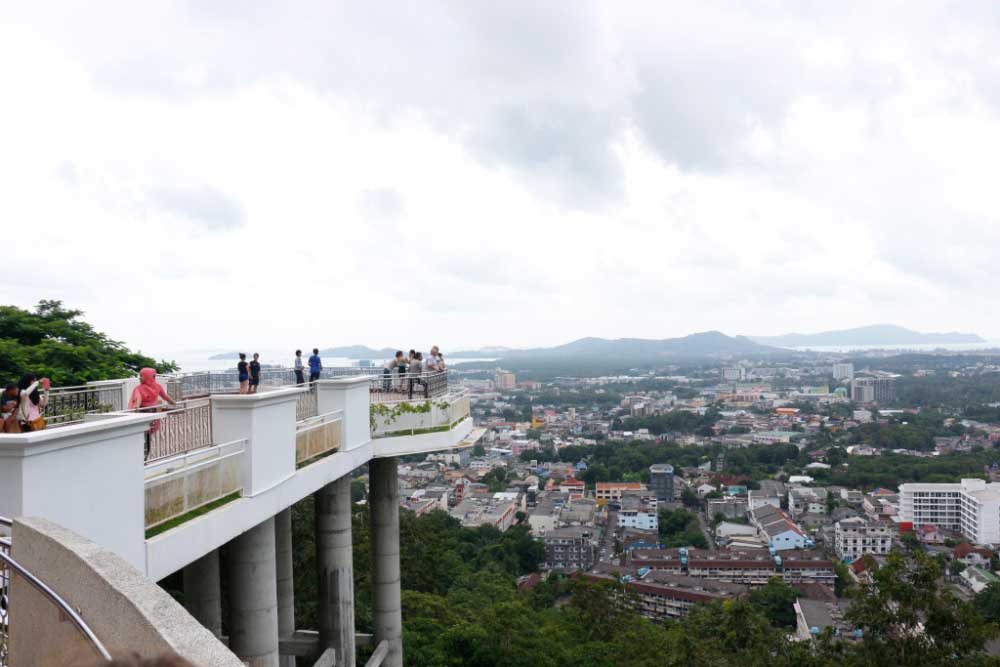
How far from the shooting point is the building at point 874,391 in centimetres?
17650

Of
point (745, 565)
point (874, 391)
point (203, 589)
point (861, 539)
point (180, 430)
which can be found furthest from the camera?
point (874, 391)

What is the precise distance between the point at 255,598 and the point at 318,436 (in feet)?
7.15

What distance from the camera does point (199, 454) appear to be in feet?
22.6

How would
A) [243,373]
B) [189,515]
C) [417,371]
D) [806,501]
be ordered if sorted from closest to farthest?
[189,515] < [243,373] < [417,371] < [806,501]

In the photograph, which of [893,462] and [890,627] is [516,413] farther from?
[890,627]

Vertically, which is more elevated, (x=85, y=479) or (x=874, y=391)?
(x=85, y=479)

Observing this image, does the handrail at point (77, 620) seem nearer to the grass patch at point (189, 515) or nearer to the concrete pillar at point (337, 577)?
the grass patch at point (189, 515)

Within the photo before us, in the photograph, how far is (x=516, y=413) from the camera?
171250mm

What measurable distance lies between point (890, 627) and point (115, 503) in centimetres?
1435

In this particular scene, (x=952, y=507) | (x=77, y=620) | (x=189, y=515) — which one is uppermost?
(x=77, y=620)

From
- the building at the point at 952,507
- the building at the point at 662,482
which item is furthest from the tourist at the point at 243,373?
the building at the point at 662,482

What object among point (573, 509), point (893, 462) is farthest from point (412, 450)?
point (893, 462)

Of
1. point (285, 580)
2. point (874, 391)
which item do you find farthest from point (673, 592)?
point (874, 391)

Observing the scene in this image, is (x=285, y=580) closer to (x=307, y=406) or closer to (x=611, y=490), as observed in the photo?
(x=307, y=406)
